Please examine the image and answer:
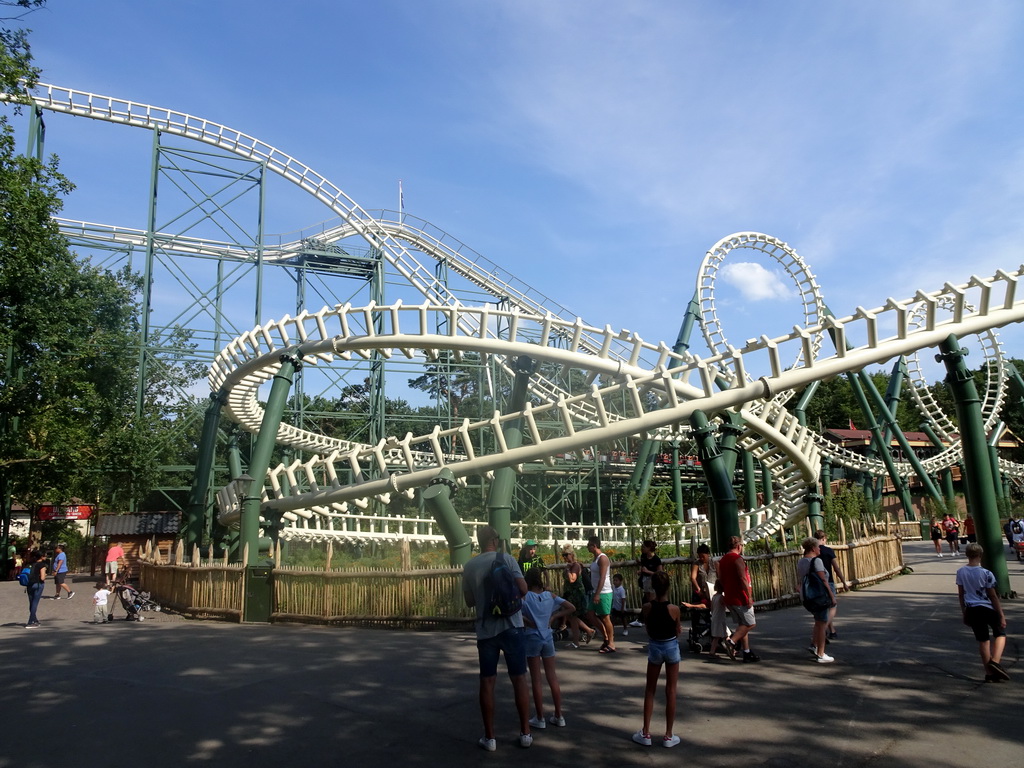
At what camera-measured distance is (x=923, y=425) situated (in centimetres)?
3762

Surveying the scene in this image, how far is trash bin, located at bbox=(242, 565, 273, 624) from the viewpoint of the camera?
40.3ft

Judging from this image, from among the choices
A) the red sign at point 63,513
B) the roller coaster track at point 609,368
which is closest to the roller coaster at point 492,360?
the roller coaster track at point 609,368

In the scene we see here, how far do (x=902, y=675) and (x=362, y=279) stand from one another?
27.6 m

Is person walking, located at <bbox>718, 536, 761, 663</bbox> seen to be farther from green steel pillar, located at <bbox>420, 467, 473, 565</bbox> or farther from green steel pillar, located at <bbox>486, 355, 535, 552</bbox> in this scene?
green steel pillar, located at <bbox>486, 355, 535, 552</bbox>

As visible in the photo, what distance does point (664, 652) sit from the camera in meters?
5.14

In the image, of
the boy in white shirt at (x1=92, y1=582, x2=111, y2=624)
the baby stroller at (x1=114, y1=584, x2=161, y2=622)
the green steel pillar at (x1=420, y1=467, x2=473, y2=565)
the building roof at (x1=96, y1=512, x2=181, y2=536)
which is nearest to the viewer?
the boy in white shirt at (x1=92, y1=582, x2=111, y2=624)

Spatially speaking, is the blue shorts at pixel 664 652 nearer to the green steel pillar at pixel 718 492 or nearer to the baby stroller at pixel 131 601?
the green steel pillar at pixel 718 492

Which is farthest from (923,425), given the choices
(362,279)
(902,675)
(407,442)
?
(902,675)

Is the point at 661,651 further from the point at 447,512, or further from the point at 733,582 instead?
the point at 447,512

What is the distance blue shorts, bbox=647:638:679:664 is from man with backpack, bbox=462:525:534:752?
0.90 m

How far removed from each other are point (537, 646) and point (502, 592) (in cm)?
81

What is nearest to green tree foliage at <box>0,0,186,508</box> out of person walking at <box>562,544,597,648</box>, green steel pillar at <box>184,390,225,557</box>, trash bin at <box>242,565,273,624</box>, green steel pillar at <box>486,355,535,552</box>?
green steel pillar at <box>184,390,225,557</box>

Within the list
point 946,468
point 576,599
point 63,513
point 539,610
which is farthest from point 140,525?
point 946,468

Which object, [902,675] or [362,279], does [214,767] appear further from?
[362,279]
